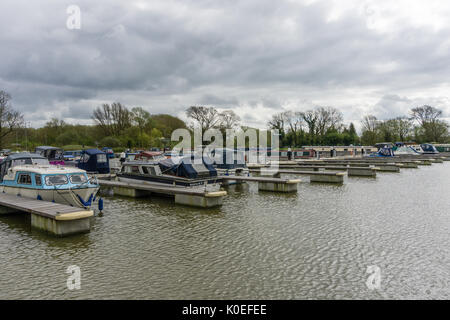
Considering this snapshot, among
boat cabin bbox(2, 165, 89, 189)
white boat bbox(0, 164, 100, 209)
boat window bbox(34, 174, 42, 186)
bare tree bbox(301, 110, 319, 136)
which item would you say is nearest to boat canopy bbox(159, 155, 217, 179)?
white boat bbox(0, 164, 100, 209)

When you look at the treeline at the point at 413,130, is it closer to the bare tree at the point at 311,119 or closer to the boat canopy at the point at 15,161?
the bare tree at the point at 311,119

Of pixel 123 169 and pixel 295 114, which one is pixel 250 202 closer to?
pixel 123 169

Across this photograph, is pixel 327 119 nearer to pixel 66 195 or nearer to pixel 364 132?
pixel 364 132

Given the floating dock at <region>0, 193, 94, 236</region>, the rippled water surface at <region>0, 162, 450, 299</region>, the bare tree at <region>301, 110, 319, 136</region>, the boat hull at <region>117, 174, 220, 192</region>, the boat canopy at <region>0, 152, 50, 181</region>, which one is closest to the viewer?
the rippled water surface at <region>0, 162, 450, 299</region>

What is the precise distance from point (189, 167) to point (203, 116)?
5081 cm

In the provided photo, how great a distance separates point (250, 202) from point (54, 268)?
11.0m

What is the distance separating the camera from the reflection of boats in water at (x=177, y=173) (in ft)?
57.1

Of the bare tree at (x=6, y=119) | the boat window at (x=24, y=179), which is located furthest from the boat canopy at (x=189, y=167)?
the bare tree at (x=6, y=119)

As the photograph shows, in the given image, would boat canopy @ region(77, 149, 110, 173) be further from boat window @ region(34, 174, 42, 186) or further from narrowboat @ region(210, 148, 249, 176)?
boat window @ region(34, 174, 42, 186)

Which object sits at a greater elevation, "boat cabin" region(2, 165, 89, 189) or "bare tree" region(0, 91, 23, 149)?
"bare tree" region(0, 91, 23, 149)

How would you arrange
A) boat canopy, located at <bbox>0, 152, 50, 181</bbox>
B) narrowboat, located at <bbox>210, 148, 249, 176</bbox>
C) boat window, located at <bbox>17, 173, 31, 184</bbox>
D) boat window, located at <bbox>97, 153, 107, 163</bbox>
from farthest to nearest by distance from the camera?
narrowboat, located at <bbox>210, 148, 249, 176</bbox> → boat window, located at <bbox>97, 153, 107, 163</bbox> → boat canopy, located at <bbox>0, 152, 50, 181</bbox> → boat window, located at <bbox>17, 173, 31, 184</bbox>

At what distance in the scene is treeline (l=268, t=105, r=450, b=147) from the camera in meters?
75.9

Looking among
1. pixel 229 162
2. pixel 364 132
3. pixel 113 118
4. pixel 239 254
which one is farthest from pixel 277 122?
pixel 239 254
